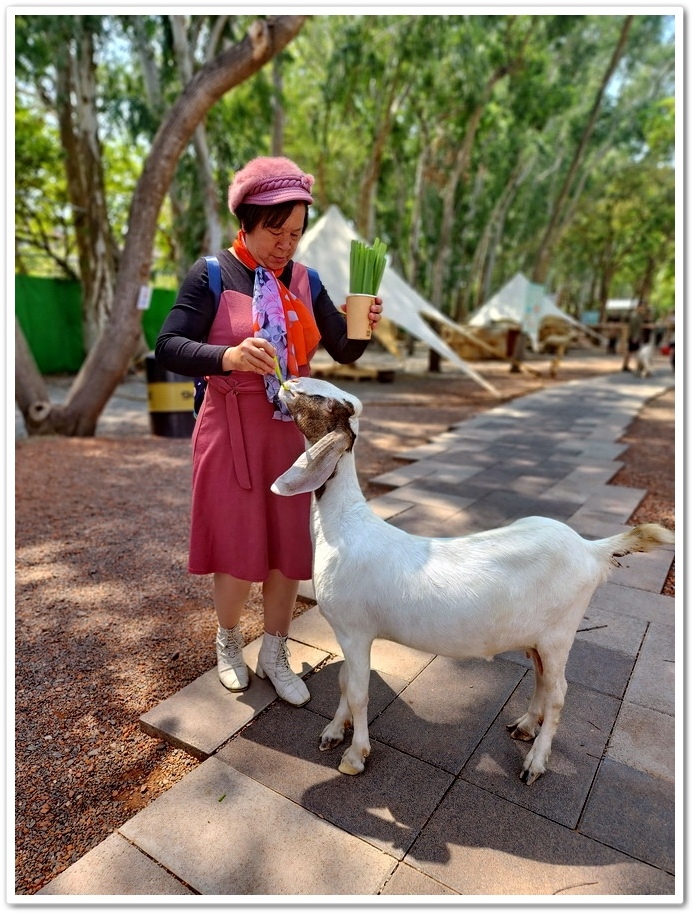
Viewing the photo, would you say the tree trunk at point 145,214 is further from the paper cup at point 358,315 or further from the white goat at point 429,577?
the white goat at point 429,577

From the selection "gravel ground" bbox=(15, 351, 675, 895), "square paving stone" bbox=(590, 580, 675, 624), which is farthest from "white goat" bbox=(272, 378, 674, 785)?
"square paving stone" bbox=(590, 580, 675, 624)

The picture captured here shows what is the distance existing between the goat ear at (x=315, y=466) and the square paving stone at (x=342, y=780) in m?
1.03

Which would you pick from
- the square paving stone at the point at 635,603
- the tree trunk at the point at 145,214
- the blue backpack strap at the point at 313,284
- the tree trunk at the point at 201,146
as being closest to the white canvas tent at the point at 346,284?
the tree trunk at the point at 201,146

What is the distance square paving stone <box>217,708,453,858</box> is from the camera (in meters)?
1.80

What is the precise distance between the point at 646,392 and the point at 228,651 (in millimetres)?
11435

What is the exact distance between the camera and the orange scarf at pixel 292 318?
6.66 feet

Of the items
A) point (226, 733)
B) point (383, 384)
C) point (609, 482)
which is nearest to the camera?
point (226, 733)

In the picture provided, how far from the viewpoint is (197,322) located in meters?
1.98

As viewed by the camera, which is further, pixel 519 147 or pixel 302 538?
pixel 519 147

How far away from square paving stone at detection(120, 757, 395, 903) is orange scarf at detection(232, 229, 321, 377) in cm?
148

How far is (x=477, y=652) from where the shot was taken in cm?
185

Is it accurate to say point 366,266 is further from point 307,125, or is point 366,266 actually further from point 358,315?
point 307,125
